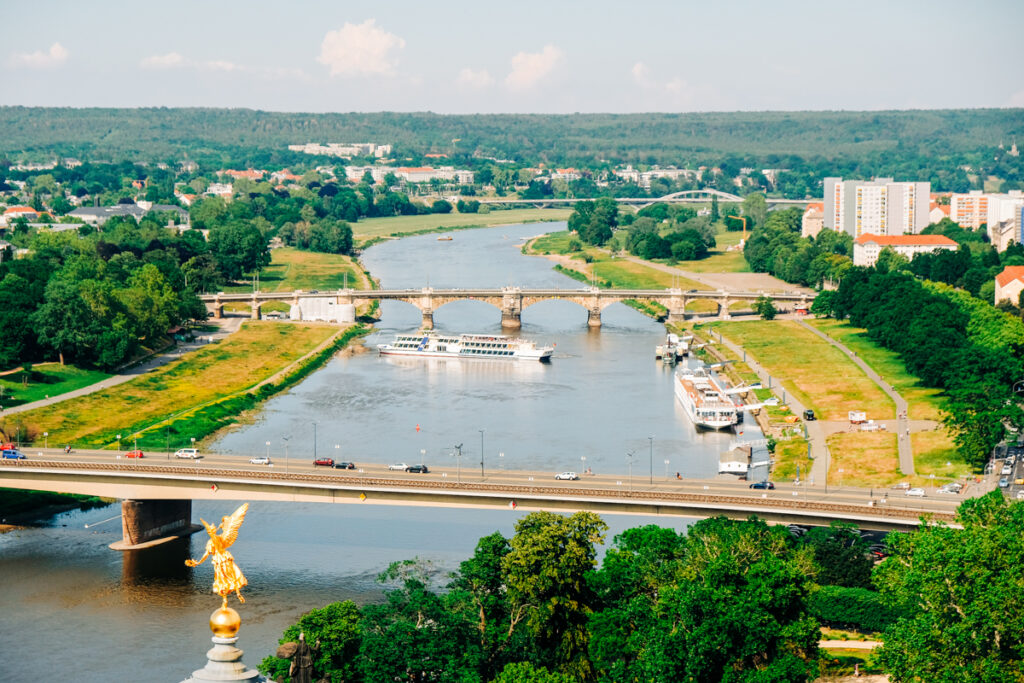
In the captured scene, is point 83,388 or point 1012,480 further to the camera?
point 83,388

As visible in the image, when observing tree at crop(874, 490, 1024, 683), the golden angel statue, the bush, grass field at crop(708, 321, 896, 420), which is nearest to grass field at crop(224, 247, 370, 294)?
grass field at crop(708, 321, 896, 420)

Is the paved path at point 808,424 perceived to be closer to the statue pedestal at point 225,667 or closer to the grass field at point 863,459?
the grass field at point 863,459

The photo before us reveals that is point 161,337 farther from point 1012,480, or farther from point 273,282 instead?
point 1012,480

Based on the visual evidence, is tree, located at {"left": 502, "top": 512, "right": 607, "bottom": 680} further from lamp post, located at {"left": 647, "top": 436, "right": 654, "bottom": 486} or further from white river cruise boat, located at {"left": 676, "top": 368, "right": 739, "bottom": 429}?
white river cruise boat, located at {"left": 676, "top": 368, "right": 739, "bottom": 429}

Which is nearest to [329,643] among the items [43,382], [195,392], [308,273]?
[43,382]

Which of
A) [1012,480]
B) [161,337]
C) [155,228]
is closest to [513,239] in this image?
[155,228]

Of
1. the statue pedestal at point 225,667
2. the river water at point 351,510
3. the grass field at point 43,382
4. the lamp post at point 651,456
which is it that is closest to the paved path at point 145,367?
the grass field at point 43,382
